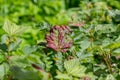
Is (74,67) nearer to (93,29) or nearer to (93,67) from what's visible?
(93,67)

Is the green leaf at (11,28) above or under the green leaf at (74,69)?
above

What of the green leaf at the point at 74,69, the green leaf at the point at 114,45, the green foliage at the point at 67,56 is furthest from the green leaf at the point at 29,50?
the green leaf at the point at 114,45

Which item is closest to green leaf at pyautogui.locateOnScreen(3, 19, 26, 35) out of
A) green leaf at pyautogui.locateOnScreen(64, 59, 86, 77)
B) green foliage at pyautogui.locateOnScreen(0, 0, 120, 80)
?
green foliage at pyautogui.locateOnScreen(0, 0, 120, 80)

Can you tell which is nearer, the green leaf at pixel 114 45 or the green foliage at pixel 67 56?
the green foliage at pixel 67 56

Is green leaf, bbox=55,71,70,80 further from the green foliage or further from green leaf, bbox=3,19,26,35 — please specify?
green leaf, bbox=3,19,26,35

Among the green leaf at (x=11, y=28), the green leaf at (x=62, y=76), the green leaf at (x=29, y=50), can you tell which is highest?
the green leaf at (x=11, y=28)

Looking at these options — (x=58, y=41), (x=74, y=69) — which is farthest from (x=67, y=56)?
(x=74, y=69)

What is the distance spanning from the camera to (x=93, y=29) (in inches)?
75.9

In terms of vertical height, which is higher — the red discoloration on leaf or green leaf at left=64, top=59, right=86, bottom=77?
the red discoloration on leaf

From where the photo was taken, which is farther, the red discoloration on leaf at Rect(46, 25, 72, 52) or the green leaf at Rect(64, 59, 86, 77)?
the red discoloration on leaf at Rect(46, 25, 72, 52)

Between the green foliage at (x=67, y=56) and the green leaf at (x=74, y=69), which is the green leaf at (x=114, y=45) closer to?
the green foliage at (x=67, y=56)

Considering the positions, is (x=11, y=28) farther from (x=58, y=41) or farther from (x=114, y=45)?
(x=114, y=45)

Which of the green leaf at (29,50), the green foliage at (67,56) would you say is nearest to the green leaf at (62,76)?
the green foliage at (67,56)

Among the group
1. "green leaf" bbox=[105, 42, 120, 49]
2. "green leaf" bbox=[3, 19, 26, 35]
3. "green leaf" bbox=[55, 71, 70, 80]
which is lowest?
"green leaf" bbox=[55, 71, 70, 80]
